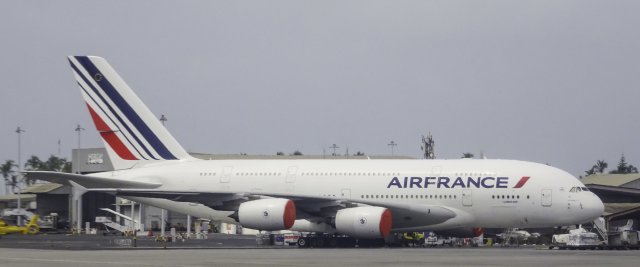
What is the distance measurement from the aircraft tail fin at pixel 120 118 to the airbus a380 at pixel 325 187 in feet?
0.18

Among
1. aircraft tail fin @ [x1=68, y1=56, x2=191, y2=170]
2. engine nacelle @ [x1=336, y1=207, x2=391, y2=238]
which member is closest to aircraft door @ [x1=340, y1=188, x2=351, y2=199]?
engine nacelle @ [x1=336, y1=207, x2=391, y2=238]

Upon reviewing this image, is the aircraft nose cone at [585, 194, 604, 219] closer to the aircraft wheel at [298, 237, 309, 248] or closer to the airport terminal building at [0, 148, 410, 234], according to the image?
the aircraft wheel at [298, 237, 309, 248]

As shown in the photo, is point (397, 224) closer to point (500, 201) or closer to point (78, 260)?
point (500, 201)

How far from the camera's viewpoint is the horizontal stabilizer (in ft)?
179

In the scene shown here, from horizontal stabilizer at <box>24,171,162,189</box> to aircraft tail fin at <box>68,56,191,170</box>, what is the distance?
255 cm

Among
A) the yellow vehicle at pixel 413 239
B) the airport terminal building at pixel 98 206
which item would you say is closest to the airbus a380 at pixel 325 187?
the yellow vehicle at pixel 413 239

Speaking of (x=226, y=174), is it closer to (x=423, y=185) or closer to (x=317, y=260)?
(x=423, y=185)

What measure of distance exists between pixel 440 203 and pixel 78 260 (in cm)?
2146

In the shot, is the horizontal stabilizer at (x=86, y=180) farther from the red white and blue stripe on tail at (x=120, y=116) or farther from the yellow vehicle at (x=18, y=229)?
the yellow vehicle at (x=18, y=229)

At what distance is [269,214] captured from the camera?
53.9 meters

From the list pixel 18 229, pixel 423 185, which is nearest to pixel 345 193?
pixel 423 185

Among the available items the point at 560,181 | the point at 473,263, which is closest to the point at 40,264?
the point at 473,263

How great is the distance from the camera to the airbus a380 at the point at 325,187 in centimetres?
5409

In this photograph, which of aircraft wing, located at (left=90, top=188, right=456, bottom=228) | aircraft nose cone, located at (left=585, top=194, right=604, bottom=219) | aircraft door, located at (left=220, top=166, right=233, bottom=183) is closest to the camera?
aircraft nose cone, located at (left=585, top=194, right=604, bottom=219)
